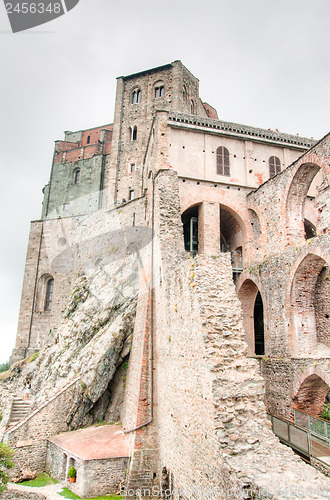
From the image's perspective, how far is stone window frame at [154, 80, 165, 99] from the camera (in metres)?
28.4

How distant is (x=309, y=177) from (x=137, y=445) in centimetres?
1237

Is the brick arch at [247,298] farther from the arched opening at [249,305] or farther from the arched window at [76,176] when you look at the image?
the arched window at [76,176]

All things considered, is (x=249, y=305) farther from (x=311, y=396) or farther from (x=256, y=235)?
(x=311, y=396)

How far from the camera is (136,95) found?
2947 cm

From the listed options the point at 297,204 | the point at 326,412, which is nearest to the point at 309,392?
the point at 326,412

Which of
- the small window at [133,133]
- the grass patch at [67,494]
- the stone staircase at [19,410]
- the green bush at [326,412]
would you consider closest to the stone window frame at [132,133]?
the small window at [133,133]

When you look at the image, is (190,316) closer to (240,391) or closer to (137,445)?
(240,391)

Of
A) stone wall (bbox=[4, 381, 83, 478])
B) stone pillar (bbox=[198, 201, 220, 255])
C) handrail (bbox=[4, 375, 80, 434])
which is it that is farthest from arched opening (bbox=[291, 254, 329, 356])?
handrail (bbox=[4, 375, 80, 434])

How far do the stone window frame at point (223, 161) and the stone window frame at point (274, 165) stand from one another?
2.53 metres

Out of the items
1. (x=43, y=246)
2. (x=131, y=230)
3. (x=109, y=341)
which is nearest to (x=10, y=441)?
(x=109, y=341)

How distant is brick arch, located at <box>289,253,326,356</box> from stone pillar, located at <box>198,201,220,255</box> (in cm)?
424

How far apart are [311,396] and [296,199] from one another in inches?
317

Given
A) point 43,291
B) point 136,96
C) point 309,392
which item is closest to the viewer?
point 309,392

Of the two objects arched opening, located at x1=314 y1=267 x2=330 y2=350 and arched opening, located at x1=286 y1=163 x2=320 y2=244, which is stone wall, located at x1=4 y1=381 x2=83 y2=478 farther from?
arched opening, located at x1=286 y1=163 x2=320 y2=244
